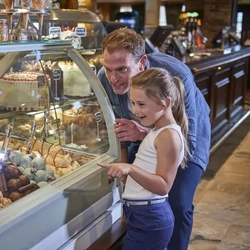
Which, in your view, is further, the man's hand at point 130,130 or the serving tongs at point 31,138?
the serving tongs at point 31,138

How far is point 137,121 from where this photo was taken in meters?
2.02

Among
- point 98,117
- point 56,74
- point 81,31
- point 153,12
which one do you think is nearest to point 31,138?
point 98,117

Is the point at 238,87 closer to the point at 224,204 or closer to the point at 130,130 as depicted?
the point at 224,204

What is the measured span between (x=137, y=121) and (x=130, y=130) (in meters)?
0.18

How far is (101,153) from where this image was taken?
2025mm

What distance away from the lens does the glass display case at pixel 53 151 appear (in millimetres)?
1520

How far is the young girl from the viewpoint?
1562mm

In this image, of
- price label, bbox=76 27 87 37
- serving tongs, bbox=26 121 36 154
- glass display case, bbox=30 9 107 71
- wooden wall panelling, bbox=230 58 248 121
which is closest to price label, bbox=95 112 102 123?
serving tongs, bbox=26 121 36 154

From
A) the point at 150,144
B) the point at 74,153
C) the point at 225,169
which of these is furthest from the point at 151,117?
the point at 225,169

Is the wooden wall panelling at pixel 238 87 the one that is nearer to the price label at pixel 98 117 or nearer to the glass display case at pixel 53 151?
the glass display case at pixel 53 151

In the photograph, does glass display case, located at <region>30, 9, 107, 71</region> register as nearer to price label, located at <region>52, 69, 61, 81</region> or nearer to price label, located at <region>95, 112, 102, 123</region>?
price label, located at <region>52, 69, 61, 81</region>

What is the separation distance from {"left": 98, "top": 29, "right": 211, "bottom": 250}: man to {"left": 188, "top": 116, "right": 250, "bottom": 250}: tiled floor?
1054 mm

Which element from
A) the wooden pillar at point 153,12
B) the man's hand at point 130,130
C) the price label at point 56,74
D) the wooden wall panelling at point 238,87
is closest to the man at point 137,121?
the man's hand at point 130,130

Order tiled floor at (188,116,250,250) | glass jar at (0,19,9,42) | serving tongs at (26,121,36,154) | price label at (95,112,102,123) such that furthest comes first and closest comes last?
tiled floor at (188,116,250,250) → price label at (95,112,102,123) → serving tongs at (26,121,36,154) → glass jar at (0,19,9,42)
